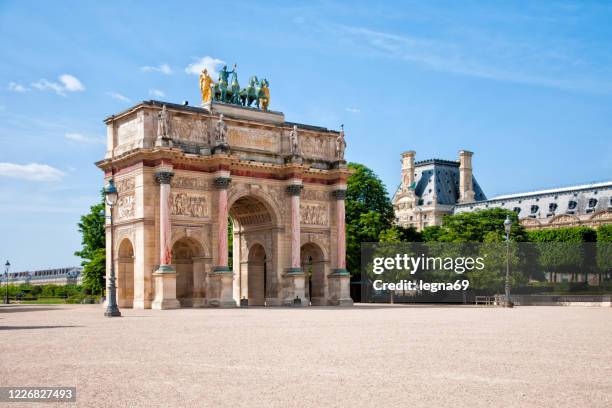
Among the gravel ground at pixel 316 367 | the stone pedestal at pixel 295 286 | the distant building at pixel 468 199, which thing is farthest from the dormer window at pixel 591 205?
the gravel ground at pixel 316 367

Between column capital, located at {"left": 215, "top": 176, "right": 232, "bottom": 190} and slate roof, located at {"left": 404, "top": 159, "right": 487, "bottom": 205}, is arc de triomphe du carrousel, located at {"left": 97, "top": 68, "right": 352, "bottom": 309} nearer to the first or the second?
column capital, located at {"left": 215, "top": 176, "right": 232, "bottom": 190}

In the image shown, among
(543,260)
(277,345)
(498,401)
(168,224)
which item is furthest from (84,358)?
(543,260)

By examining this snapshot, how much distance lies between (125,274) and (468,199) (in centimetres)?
10927

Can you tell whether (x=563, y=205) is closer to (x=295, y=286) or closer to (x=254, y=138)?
(x=295, y=286)

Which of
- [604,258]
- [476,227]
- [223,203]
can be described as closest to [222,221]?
[223,203]

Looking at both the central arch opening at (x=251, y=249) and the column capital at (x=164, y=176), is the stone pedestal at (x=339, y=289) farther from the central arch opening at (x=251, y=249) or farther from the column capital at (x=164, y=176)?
the column capital at (x=164, y=176)

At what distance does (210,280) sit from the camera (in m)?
53.6

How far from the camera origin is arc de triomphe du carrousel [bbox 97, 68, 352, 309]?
51719 millimetres

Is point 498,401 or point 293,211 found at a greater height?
point 293,211

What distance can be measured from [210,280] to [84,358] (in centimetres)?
3727

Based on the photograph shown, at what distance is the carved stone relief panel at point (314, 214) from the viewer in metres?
59.7

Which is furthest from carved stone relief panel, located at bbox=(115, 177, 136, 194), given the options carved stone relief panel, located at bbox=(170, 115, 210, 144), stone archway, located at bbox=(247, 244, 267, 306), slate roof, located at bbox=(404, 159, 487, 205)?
slate roof, located at bbox=(404, 159, 487, 205)

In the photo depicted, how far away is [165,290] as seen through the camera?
49844 mm

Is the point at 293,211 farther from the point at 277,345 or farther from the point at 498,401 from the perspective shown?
the point at 498,401
